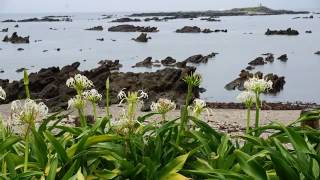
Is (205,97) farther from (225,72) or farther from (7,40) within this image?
(7,40)

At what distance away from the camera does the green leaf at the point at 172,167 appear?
134 inches

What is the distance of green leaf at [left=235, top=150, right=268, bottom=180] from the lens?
3.24 meters

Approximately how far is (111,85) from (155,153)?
1818 cm

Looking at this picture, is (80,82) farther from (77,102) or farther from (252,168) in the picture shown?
(252,168)

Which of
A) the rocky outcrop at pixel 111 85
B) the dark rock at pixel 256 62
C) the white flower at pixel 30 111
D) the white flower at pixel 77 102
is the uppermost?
the white flower at pixel 30 111

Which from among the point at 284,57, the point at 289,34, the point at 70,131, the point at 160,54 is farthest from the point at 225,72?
the point at 289,34

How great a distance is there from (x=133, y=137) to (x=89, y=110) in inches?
541

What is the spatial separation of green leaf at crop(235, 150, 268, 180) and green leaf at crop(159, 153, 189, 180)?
329mm

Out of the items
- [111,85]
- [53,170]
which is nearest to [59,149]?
[53,170]

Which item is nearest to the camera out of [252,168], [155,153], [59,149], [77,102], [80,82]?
[252,168]

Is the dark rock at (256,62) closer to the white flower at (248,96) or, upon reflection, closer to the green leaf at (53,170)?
the white flower at (248,96)

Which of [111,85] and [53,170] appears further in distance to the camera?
[111,85]

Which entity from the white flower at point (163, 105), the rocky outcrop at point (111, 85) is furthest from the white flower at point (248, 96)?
the rocky outcrop at point (111, 85)

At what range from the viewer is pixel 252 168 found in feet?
10.8
